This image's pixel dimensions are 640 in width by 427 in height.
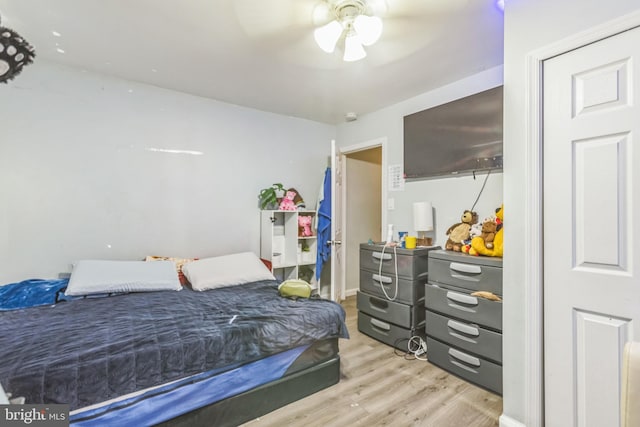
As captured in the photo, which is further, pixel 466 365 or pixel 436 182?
pixel 436 182

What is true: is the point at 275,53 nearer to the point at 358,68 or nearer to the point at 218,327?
the point at 358,68

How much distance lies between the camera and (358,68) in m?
2.48

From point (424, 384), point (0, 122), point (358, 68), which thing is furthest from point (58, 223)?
point (424, 384)

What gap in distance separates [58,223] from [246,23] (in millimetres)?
2153

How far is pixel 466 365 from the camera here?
6.97 feet

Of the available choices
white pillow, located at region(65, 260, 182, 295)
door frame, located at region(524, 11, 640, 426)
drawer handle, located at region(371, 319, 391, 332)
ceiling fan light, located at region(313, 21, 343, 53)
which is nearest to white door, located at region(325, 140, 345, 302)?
drawer handle, located at region(371, 319, 391, 332)

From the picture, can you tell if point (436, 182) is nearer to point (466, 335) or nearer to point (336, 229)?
point (336, 229)

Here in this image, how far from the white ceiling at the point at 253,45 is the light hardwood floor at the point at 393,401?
236cm

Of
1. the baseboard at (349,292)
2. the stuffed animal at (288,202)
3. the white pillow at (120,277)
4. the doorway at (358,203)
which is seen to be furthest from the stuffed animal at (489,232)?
the white pillow at (120,277)

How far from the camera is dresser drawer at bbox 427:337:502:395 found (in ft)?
6.43

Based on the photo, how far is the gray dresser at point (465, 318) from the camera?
1.99 meters

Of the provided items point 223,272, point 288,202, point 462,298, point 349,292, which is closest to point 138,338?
point 223,272

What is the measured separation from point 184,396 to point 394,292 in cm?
175

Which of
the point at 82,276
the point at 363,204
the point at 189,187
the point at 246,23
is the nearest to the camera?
the point at 246,23
